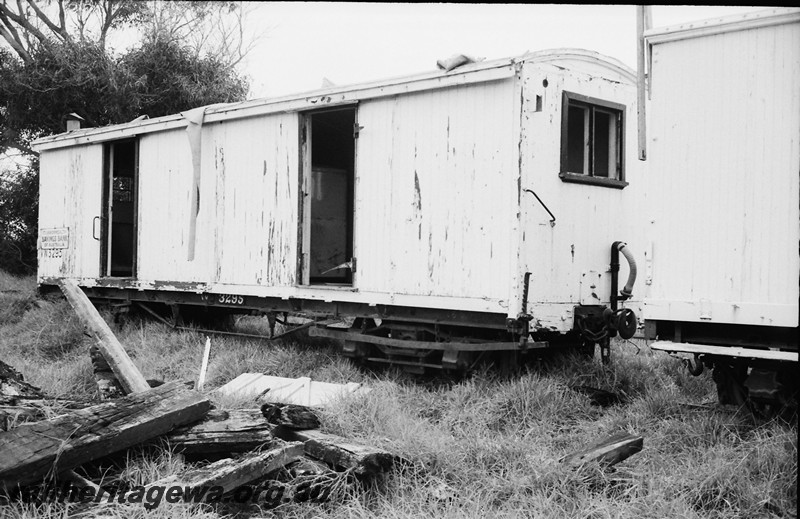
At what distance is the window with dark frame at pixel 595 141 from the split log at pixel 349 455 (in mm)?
3607

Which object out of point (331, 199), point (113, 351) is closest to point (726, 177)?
point (113, 351)

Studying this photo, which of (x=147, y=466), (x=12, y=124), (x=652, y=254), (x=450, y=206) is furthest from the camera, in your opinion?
(x=12, y=124)

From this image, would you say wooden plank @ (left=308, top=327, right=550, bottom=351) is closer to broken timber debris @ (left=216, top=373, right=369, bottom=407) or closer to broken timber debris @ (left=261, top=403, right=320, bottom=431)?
broken timber debris @ (left=216, top=373, right=369, bottom=407)

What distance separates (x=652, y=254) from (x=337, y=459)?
8.91ft

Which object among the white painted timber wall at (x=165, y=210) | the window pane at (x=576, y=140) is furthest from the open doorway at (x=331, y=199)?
the window pane at (x=576, y=140)

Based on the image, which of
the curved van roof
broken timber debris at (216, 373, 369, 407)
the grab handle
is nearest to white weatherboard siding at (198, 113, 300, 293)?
the curved van roof

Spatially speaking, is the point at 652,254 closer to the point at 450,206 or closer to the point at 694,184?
the point at 694,184

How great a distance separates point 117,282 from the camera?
10.3 m

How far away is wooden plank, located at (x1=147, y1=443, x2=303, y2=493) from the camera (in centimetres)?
393

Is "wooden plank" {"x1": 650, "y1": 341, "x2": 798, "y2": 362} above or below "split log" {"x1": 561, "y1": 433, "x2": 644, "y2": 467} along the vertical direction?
above

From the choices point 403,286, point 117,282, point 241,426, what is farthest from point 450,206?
point 117,282

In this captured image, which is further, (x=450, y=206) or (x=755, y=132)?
(x=450, y=206)

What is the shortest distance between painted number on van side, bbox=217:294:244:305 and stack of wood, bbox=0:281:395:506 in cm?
399

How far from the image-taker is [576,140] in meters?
7.55
